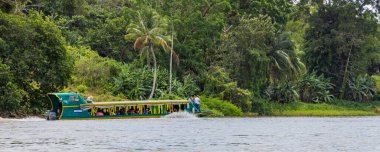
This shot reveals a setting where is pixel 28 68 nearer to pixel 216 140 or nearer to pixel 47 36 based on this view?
pixel 47 36

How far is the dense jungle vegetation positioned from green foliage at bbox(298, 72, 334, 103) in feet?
0.39

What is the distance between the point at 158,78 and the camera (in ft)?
210

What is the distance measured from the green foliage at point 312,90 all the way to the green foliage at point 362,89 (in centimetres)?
448

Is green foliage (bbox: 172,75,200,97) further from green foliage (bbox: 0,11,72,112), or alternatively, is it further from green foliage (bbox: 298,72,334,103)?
green foliage (bbox: 298,72,334,103)

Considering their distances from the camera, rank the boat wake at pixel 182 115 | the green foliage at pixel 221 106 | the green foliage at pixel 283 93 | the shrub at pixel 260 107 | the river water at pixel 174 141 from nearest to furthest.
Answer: the river water at pixel 174 141 → the boat wake at pixel 182 115 → the green foliage at pixel 221 106 → the shrub at pixel 260 107 → the green foliage at pixel 283 93

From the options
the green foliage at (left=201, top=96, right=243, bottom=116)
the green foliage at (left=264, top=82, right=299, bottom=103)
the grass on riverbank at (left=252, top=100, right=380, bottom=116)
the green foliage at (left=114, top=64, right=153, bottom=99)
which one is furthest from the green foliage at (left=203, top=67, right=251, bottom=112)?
the green foliage at (left=264, top=82, right=299, bottom=103)

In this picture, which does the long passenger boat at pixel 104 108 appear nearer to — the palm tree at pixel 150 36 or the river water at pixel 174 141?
the palm tree at pixel 150 36

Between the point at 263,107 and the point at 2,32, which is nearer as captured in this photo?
the point at 2,32

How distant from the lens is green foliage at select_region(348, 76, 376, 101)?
8375 cm

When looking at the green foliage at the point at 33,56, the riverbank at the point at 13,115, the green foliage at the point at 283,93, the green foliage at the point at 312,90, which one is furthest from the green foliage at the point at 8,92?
the green foliage at the point at 312,90

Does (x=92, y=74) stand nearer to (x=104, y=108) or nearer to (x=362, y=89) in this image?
(x=104, y=108)

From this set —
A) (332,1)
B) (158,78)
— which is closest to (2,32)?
(158,78)

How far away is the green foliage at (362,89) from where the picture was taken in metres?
83.8

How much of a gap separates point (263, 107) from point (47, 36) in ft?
85.0
